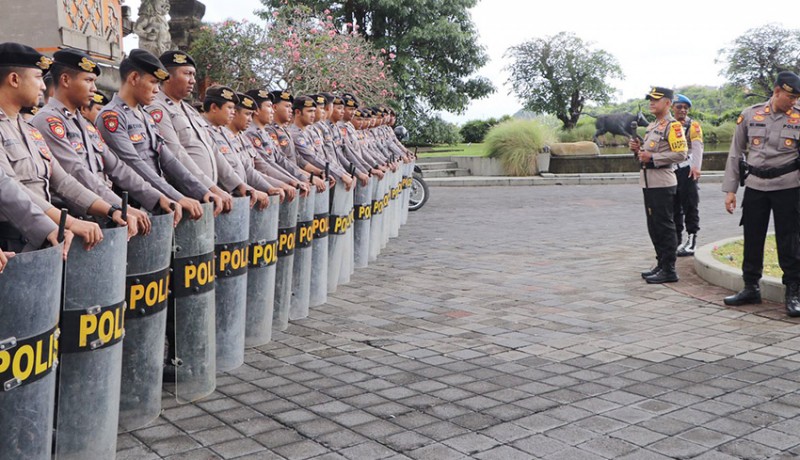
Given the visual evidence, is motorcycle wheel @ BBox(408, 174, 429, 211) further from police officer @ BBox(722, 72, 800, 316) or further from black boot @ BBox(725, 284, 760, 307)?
black boot @ BBox(725, 284, 760, 307)

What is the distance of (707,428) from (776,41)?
199ft

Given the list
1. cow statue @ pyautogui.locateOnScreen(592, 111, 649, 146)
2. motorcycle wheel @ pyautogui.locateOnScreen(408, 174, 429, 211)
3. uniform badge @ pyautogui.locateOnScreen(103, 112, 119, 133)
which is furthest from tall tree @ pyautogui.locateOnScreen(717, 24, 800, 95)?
uniform badge @ pyautogui.locateOnScreen(103, 112, 119, 133)

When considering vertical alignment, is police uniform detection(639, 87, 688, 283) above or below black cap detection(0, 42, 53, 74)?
below

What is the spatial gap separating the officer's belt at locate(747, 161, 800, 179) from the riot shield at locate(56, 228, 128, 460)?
Answer: 17.7 feet

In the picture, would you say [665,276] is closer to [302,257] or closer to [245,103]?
[302,257]

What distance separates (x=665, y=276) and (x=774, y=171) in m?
1.75

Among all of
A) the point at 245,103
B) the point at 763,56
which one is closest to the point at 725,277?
the point at 245,103

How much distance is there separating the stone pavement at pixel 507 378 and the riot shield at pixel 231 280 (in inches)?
7.3

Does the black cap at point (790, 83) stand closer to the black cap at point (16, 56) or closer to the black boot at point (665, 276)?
the black boot at point (665, 276)

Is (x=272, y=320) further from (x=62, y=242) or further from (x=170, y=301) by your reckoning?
(x=62, y=242)

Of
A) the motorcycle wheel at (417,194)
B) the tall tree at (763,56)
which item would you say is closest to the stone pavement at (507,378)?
the motorcycle wheel at (417,194)

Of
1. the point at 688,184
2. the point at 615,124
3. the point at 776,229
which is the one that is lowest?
the point at 776,229

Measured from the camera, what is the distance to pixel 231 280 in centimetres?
519

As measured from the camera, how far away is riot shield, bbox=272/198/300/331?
6250 mm
